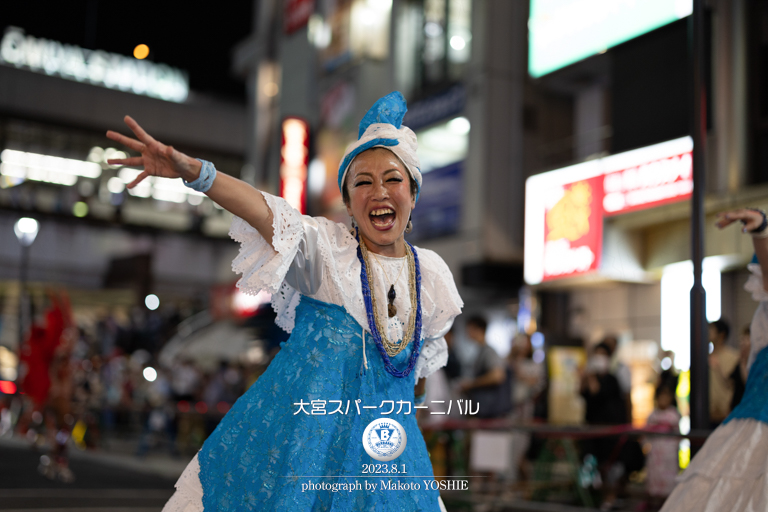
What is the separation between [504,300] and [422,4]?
7.08 m

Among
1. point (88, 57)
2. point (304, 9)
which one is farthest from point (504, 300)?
point (88, 57)

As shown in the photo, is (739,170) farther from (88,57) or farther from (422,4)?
(88,57)

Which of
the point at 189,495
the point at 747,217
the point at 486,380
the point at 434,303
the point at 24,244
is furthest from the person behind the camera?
the point at 24,244

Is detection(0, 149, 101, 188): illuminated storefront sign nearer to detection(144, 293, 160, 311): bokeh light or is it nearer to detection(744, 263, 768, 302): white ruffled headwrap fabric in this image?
detection(144, 293, 160, 311): bokeh light

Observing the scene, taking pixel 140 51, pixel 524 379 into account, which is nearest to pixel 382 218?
pixel 524 379

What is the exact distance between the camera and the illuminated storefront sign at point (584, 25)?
39.8 feet

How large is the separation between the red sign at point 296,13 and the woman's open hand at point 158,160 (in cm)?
2095

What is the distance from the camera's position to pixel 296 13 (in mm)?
23297

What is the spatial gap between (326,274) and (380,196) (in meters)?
0.36

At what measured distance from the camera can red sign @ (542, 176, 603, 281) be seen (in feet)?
40.3

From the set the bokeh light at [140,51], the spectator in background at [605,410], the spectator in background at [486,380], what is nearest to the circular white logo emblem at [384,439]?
the spectator in background at [486,380]

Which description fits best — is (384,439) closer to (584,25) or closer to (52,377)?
(52,377)

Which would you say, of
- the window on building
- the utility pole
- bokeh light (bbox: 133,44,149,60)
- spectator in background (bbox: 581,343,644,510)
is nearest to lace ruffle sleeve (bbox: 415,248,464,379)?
the utility pole

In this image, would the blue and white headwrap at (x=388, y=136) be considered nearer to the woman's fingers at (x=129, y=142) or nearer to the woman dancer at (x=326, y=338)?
the woman dancer at (x=326, y=338)
